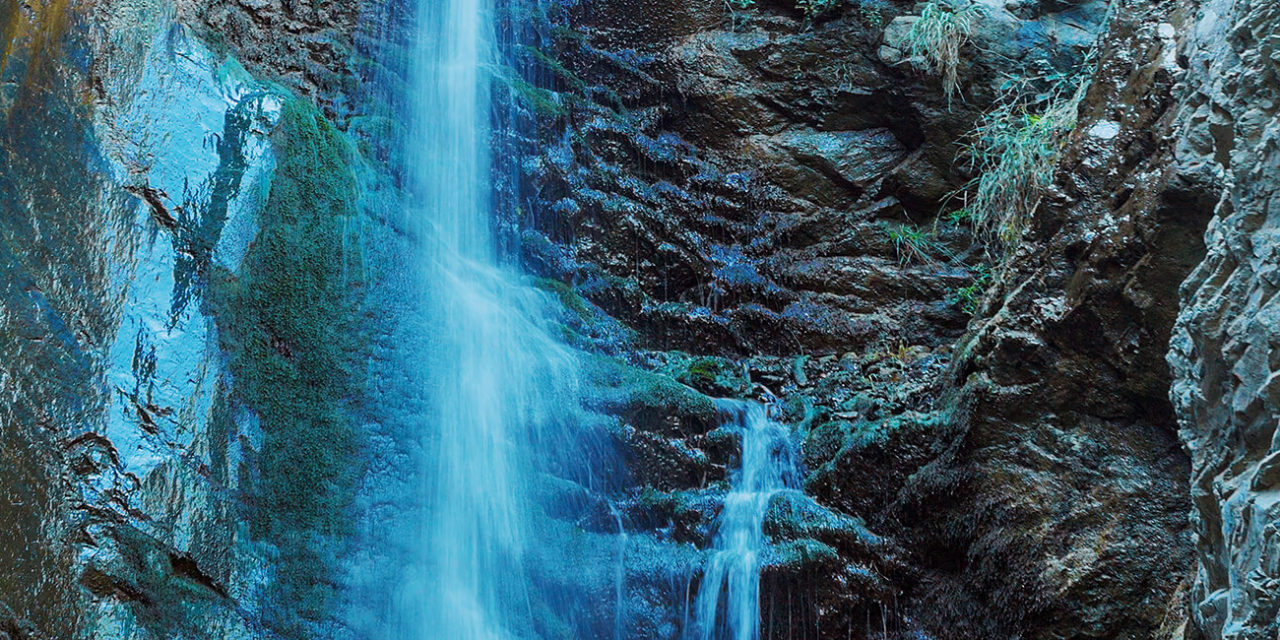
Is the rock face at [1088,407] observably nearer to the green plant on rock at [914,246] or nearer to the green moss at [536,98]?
the green plant on rock at [914,246]

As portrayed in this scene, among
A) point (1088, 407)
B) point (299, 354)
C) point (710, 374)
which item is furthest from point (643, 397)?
point (1088, 407)

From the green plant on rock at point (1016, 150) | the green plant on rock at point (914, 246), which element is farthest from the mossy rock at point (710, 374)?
the green plant on rock at point (1016, 150)

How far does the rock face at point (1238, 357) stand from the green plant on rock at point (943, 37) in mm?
3636

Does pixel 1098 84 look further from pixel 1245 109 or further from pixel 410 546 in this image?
pixel 410 546

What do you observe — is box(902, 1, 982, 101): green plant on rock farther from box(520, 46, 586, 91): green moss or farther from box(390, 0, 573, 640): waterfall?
box(390, 0, 573, 640): waterfall

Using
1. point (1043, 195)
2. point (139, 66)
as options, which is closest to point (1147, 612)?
point (1043, 195)

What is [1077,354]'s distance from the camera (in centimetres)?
425

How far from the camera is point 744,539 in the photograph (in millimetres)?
4605

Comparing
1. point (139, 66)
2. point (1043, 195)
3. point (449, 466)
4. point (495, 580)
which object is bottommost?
point (495, 580)

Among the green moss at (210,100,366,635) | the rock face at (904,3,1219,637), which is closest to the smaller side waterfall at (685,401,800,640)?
the rock face at (904,3,1219,637)

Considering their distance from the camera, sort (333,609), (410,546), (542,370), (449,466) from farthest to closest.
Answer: (542,370), (449,466), (410,546), (333,609)

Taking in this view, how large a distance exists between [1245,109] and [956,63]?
405 cm

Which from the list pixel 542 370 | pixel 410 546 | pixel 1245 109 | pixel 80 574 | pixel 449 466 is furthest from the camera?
pixel 542 370

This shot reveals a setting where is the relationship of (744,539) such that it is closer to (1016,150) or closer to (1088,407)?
(1088,407)
